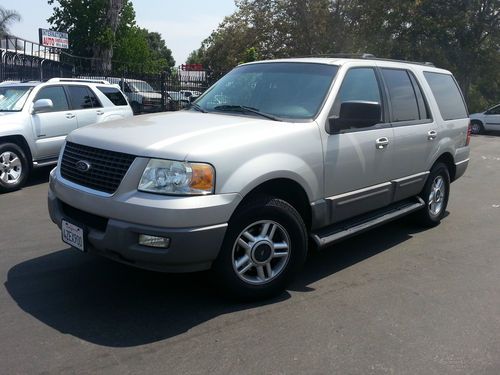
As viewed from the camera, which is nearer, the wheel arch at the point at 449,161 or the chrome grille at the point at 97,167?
the chrome grille at the point at 97,167

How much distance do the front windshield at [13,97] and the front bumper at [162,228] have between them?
560cm

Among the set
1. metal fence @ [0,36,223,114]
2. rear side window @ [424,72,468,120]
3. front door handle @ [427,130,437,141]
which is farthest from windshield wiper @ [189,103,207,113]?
metal fence @ [0,36,223,114]

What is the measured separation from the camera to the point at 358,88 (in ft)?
16.2

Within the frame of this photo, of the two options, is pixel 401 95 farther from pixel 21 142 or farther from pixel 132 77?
pixel 132 77

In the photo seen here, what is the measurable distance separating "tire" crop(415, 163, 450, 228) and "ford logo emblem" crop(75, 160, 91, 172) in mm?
3926

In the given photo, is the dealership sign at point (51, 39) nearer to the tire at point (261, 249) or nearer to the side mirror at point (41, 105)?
the side mirror at point (41, 105)

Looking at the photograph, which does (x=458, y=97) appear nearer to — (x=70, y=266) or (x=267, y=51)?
(x=70, y=266)

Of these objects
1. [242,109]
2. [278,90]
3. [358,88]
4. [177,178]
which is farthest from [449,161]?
[177,178]

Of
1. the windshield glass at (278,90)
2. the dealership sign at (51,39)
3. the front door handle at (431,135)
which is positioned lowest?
the front door handle at (431,135)

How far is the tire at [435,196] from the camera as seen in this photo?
6178 mm

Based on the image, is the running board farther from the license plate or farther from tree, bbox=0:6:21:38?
tree, bbox=0:6:21:38

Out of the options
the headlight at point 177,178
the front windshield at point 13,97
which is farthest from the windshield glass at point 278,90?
the front windshield at point 13,97

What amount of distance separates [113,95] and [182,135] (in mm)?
7120

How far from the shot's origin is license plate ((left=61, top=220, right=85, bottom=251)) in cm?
380
